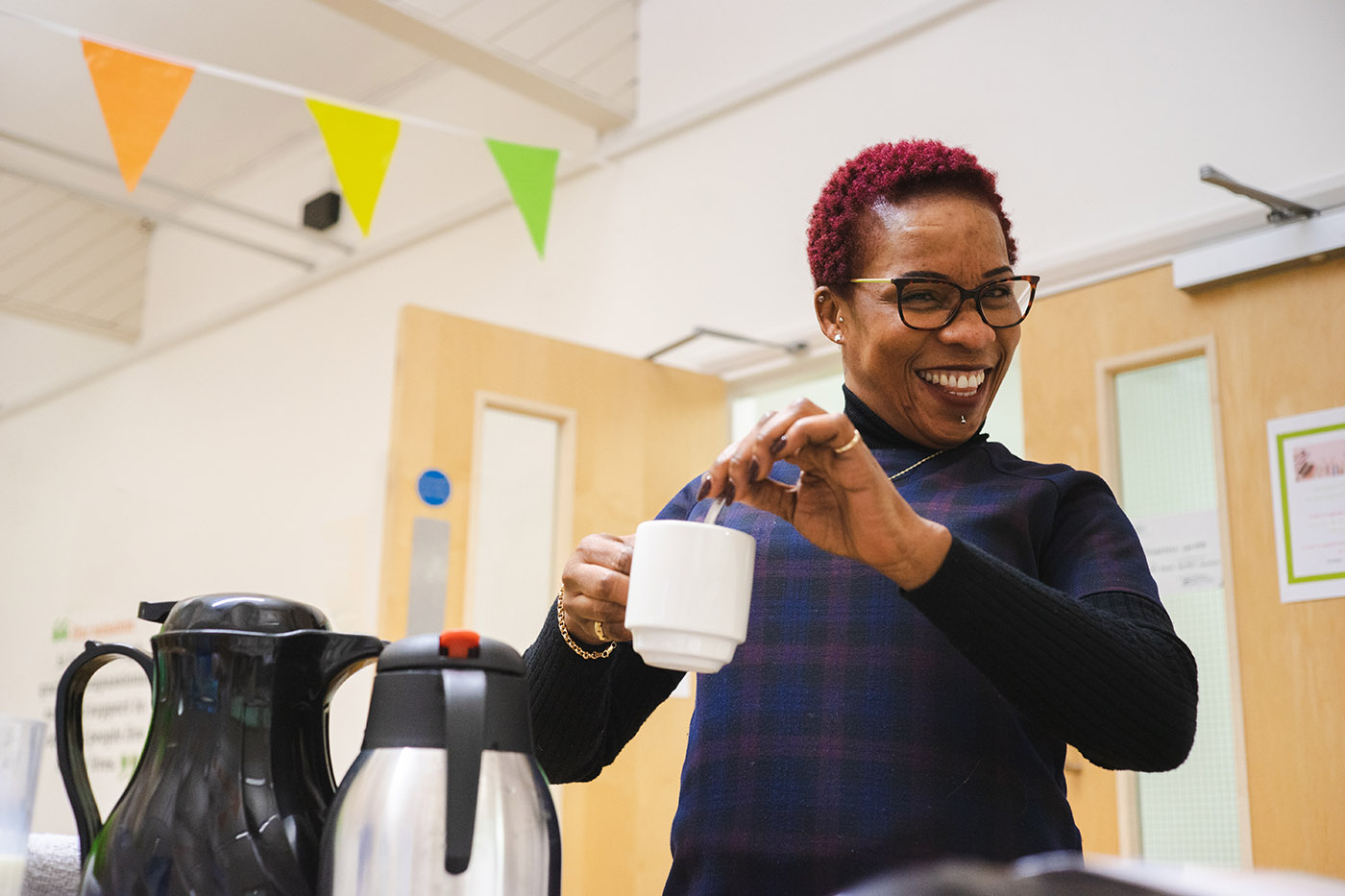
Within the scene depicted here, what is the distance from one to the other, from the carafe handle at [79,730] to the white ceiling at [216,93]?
7.48ft

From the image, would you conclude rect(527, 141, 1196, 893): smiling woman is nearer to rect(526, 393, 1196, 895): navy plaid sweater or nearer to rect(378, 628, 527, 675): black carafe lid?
rect(526, 393, 1196, 895): navy plaid sweater

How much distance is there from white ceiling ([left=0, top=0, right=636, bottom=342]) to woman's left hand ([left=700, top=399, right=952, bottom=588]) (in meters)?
2.27


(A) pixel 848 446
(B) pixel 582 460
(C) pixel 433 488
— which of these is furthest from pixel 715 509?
(B) pixel 582 460

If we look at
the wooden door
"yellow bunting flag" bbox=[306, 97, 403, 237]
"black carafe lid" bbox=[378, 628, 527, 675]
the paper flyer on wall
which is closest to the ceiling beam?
"yellow bunting flag" bbox=[306, 97, 403, 237]

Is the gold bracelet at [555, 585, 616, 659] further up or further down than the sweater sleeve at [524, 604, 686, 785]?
further up

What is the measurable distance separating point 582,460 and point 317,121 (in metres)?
0.91

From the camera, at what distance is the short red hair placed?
101 centimetres

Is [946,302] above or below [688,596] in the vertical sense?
above

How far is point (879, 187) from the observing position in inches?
40.3

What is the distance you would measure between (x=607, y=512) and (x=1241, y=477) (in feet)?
4.33

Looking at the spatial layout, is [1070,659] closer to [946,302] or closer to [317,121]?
[946,302]

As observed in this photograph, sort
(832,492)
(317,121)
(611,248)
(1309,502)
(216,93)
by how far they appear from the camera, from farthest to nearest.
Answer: (216,93) < (611,248) < (317,121) < (1309,502) < (832,492)

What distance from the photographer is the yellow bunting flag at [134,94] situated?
253 centimetres

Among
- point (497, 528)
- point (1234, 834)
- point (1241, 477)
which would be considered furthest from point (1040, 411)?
point (497, 528)
